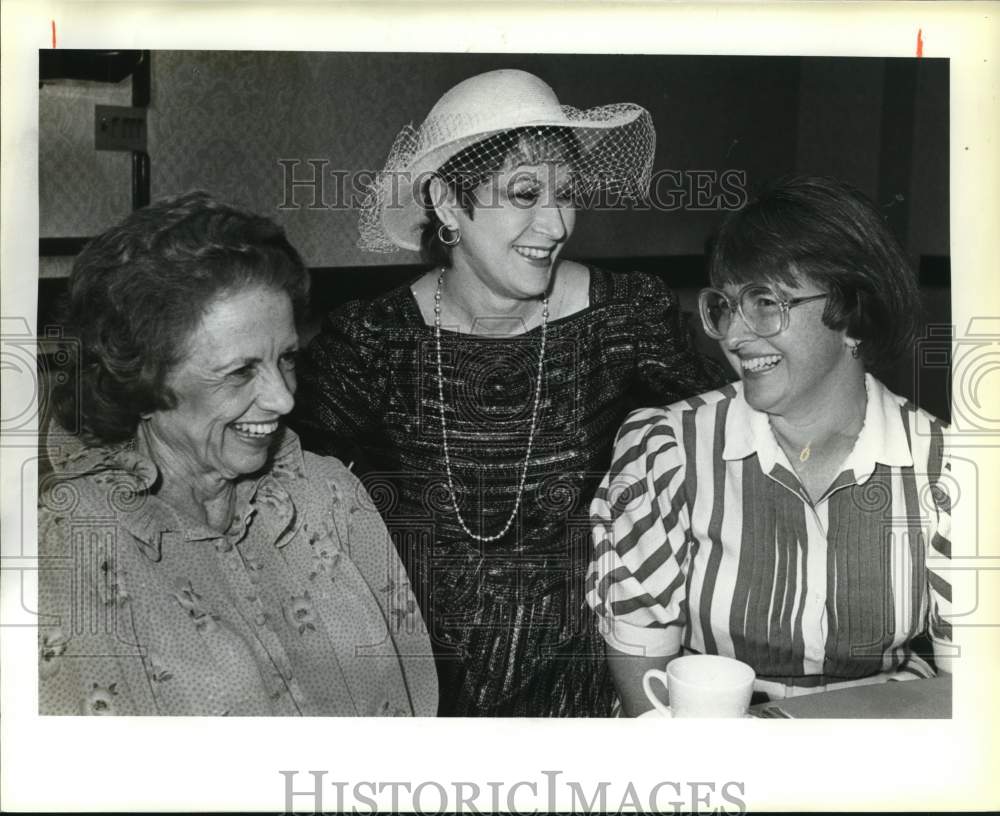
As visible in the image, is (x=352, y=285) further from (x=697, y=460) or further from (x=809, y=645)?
(x=809, y=645)

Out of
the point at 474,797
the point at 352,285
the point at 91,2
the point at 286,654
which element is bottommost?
the point at 474,797

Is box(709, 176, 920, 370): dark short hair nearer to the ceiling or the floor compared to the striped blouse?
nearer to the ceiling

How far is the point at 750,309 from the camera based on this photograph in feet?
5.07

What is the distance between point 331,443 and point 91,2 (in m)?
0.69

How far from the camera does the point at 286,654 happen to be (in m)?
1.53

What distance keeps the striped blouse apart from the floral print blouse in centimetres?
32

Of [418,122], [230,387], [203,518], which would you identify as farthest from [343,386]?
[418,122]

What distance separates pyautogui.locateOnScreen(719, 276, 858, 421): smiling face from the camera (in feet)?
5.06

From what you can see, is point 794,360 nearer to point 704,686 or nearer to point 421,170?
point 704,686

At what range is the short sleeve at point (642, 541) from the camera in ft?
5.15

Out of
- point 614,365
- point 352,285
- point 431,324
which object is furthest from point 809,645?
point 352,285

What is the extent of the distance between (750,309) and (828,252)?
13 centimetres
